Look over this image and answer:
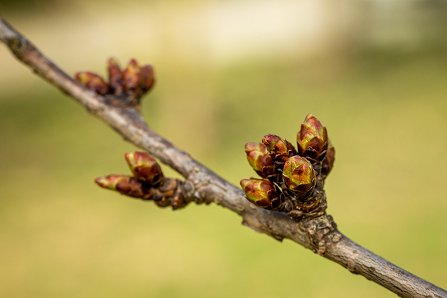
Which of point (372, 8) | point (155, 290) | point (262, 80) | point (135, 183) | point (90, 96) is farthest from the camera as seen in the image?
point (372, 8)

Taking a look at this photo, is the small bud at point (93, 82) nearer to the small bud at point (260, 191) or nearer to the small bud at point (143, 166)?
the small bud at point (143, 166)

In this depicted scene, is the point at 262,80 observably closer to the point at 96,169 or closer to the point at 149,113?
the point at 149,113

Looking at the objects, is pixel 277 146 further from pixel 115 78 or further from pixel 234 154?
pixel 234 154

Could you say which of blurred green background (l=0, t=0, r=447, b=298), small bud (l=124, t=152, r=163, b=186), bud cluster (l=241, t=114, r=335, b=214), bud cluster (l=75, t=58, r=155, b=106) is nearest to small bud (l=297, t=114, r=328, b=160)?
bud cluster (l=241, t=114, r=335, b=214)

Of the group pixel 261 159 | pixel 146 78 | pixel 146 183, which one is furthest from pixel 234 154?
pixel 261 159

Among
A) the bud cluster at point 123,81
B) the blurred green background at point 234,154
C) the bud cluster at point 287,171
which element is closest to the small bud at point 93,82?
the bud cluster at point 123,81

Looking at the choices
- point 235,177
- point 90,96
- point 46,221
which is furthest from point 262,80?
point 90,96
